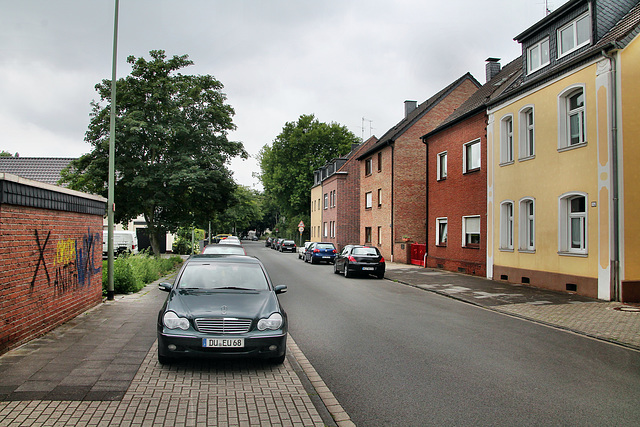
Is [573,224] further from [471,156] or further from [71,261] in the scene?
[71,261]

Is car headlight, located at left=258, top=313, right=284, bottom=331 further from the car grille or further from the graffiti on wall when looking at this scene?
the graffiti on wall

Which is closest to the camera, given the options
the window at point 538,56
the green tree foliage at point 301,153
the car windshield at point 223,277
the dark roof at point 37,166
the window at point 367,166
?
the car windshield at point 223,277

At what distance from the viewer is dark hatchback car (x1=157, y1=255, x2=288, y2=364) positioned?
18.5ft

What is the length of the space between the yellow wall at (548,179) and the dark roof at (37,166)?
3155 centimetres

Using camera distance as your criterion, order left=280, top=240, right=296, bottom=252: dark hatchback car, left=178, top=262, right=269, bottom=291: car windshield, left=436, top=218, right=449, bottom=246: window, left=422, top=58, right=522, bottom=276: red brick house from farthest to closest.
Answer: left=280, top=240, right=296, bottom=252: dark hatchback car < left=436, top=218, right=449, bottom=246: window < left=422, top=58, right=522, bottom=276: red brick house < left=178, top=262, right=269, bottom=291: car windshield

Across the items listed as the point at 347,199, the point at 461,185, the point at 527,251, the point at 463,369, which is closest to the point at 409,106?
the point at 347,199

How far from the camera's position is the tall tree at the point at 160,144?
69.4ft

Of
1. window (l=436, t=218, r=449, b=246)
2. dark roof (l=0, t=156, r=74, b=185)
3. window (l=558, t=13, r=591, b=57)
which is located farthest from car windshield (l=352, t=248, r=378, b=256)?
dark roof (l=0, t=156, r=74, b=185)

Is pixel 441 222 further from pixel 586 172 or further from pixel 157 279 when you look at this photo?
pixel 157 279

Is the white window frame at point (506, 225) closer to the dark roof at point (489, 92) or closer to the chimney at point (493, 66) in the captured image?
the dark roof at point (489, 92)

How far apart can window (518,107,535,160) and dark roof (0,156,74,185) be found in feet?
105

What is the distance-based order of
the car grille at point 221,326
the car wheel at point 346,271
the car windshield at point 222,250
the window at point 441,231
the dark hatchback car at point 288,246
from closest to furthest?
1. the car grille at point 221,326
2. the car windshield at point 222,250
3. the car wheel at point 346,271
4. the window at point 441,231
5. the dark hatchback car at point 288,246

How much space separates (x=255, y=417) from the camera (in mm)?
4277

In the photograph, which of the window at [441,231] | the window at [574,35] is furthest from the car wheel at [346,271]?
the window at [574,35]
